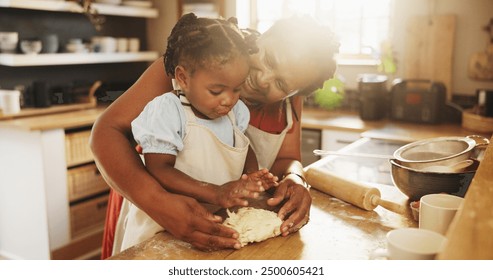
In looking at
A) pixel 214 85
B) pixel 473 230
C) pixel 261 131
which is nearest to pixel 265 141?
pixel 261 131

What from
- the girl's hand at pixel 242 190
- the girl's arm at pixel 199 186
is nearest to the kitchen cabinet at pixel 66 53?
the girl's arm at pixel 199 186

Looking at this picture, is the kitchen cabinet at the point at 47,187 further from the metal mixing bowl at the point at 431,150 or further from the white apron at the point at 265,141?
the metal mixing bowl at the point at 431,150

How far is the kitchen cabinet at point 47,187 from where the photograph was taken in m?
2.39

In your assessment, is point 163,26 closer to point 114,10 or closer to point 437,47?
point 114,10

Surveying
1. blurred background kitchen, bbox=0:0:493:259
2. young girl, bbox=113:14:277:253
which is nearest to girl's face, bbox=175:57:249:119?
young girl, bbox=113:14:277:253

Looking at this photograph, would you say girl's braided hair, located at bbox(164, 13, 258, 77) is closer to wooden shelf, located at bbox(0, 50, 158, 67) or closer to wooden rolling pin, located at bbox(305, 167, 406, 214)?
wooden rolling pin, located at bbox(305, 167, 406, 214)

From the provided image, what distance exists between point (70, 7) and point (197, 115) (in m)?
2.16

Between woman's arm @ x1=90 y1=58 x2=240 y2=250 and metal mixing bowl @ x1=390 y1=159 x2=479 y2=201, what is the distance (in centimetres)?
48

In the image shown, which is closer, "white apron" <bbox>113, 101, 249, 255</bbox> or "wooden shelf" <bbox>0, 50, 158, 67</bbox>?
"white apron" <bbox>113, 101, 249, 255</bbox>

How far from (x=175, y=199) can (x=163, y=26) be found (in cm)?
291

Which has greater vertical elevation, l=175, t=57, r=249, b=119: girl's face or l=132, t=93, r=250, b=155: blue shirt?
l=175, t=57, r=249, b=119: girl's face

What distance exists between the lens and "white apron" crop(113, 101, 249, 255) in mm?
1004

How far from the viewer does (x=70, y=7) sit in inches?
110
